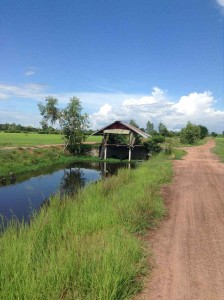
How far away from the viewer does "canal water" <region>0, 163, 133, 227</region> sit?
1399 centimetres

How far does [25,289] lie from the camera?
452cm

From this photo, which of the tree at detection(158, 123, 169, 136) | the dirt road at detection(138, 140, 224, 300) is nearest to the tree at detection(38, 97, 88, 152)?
the dirt road at detection(138, 140, 224, 300)

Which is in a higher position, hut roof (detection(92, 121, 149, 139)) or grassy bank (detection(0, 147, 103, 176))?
hut roof (detection(92, 121, 149, 139))

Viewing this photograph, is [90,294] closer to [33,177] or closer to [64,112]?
[33,177]

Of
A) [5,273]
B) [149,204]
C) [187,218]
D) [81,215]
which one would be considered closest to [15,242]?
[5,273]

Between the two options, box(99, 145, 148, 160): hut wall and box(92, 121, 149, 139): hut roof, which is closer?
box(92, 121, 149, 139): hut roof

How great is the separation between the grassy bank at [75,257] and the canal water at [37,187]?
2.89 metres

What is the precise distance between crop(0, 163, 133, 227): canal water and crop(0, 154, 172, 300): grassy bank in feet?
9.49

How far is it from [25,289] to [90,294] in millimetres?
954

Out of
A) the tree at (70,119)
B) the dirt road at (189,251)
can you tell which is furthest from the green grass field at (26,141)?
the dirt road at (189,251)

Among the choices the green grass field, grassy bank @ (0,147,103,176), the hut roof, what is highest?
the hut roof

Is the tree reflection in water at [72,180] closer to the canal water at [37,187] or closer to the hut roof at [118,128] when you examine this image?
the canal water at [37,187]

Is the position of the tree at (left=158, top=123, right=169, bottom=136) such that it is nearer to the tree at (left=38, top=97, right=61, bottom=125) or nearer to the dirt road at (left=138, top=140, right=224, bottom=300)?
the tree at (left=38, top=97, right=61, bottom=125)

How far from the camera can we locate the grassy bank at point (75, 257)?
472 cm
